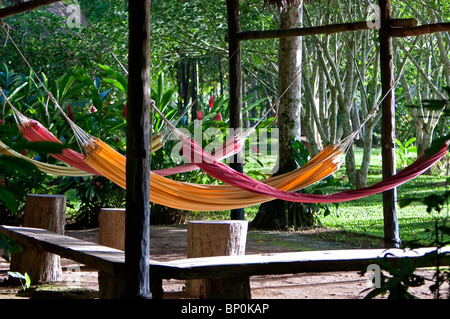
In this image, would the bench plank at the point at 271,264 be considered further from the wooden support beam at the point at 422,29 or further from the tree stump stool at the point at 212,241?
the wooden support beam at the point at 422,29

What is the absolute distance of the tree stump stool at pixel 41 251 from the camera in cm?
377

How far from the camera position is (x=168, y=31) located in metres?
8.84

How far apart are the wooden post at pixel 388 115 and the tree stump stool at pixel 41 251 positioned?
195 cm

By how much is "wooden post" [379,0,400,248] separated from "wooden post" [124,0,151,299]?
175 cm

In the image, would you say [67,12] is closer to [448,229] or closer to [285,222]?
[285,222]

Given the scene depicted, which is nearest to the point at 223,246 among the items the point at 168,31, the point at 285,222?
the point at 285,222

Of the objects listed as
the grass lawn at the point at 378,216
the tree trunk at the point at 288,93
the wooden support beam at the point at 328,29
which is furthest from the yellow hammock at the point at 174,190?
the tree trunk at the point at 288,93

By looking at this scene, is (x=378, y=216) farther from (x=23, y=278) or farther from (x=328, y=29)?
(x=23, y=278)

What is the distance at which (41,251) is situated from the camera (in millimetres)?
3783

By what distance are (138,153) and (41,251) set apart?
1662mm

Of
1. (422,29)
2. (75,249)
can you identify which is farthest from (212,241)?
(422,29)

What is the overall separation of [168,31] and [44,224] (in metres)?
5.44

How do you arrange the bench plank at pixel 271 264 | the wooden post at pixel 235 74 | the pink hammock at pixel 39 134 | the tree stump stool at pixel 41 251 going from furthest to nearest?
the wooden post at pixel 235 74, the tree stump stool at pixel 41 251, the pink hammock at pixel 39 134, the bench plank at pixel 271 264

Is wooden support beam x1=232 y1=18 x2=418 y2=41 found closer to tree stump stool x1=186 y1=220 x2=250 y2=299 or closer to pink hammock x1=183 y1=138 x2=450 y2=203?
pink hammock x1=183 y1=138 x2=450 y2=203
